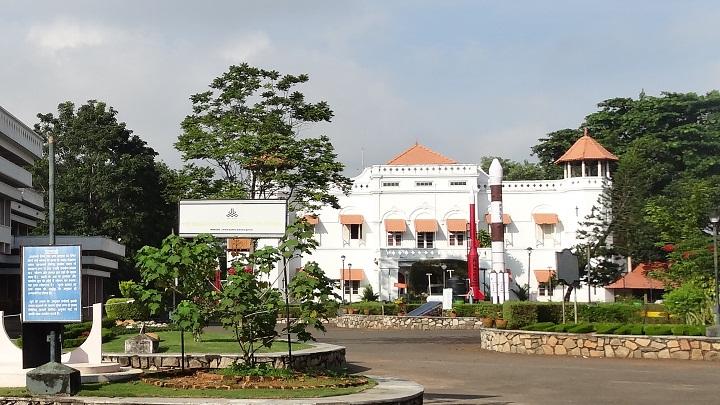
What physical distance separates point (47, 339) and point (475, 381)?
776cm

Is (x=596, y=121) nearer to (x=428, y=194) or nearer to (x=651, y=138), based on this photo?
(x=651, y=138)

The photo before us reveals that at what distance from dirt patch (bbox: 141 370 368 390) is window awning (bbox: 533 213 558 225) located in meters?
56.5

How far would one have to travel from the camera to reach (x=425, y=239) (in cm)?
7156

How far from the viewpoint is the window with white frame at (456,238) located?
232ft

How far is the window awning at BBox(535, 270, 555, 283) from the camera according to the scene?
6825cm

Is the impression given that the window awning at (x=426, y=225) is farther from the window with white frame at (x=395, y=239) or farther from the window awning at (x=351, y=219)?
the window awning at (x=351, y=219)

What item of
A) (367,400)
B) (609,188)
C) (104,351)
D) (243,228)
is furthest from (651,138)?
(367,400)

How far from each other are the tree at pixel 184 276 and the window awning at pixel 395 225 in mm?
54287

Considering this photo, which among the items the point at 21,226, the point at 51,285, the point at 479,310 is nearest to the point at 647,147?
the point at 479,310

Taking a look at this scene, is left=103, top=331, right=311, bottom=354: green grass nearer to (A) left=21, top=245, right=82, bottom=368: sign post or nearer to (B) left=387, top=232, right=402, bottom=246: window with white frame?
(A) left=21, top=245, right=82, bottom=368: sign post

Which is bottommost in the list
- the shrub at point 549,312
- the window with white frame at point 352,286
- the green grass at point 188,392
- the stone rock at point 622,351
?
the stone rock at point 622,351

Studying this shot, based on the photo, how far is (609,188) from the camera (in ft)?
214

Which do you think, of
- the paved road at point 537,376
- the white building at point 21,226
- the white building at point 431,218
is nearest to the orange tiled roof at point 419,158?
the white building at point 431,218

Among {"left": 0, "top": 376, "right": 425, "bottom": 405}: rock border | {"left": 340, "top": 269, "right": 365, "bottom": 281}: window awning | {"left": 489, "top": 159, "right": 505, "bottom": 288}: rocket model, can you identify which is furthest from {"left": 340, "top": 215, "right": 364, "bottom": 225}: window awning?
{"left": 0, "top": 376, "right": 425, "bottom": 405}: rock border
